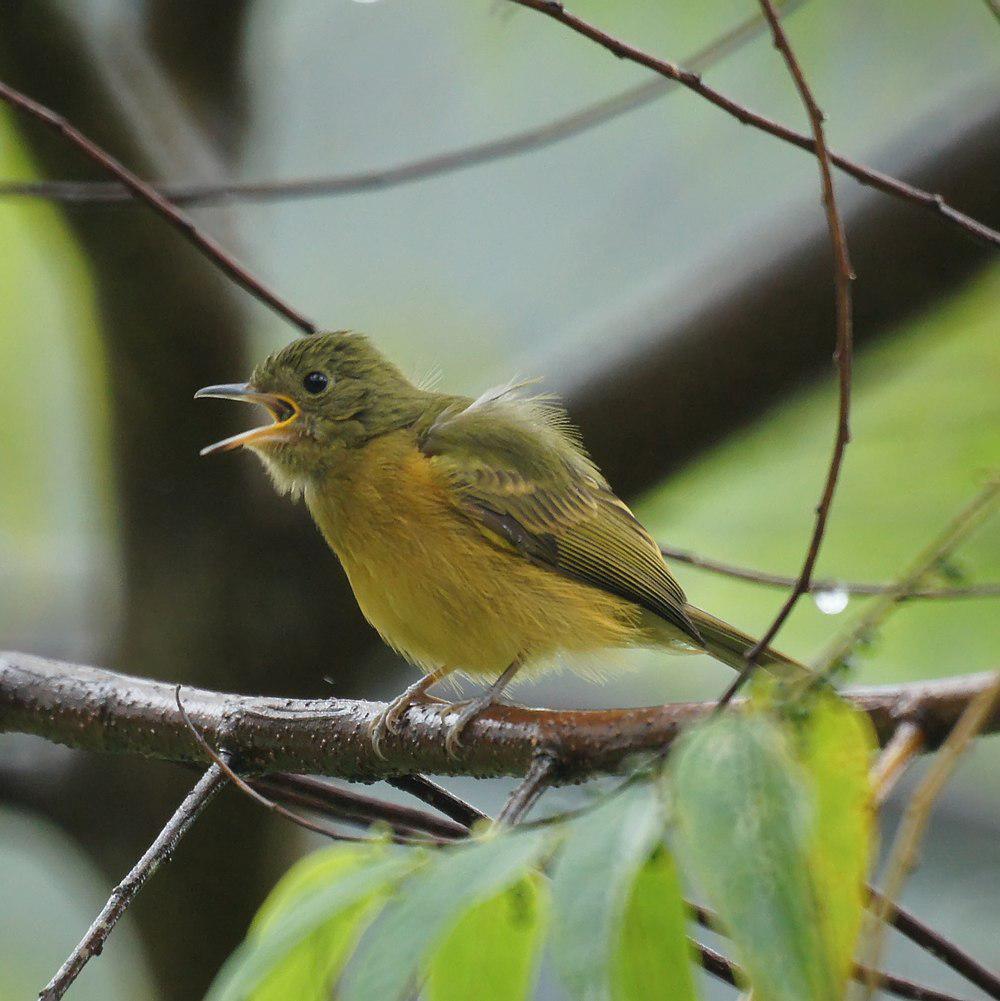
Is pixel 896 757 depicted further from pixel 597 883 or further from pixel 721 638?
pixel 721 638

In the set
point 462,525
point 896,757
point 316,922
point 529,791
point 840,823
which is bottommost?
point 316,922

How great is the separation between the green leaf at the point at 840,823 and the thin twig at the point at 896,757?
116 millimetres

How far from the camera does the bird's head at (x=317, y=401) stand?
12.6 ft

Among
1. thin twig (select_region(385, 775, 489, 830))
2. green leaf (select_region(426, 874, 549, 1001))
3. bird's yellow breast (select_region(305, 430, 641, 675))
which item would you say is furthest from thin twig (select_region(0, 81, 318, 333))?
green leaf (select_region(426, 874, 549, 1001))

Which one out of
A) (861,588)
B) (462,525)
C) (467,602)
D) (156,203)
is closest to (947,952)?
(861,588)

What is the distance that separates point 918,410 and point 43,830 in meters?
3.97

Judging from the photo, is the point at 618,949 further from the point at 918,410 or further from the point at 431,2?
the point at 431,2

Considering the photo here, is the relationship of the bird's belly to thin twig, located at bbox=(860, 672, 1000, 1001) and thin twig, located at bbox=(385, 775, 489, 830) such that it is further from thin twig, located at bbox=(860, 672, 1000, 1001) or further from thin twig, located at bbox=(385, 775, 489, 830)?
thin twig, located at bbox=(860, 672, 1000, 1001)

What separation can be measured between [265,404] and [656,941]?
3020 millimetres

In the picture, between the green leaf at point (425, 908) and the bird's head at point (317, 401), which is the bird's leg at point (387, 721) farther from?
the green leaf at point (425, 908)

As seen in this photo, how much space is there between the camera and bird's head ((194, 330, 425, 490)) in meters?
3.85

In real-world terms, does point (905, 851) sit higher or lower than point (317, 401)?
→ lower

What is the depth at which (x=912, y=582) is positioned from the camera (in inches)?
51.2

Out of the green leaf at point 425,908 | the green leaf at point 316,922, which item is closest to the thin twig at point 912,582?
the green leaf at point 425,908
